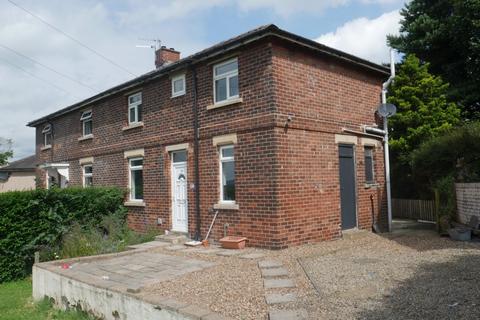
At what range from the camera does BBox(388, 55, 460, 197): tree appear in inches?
696

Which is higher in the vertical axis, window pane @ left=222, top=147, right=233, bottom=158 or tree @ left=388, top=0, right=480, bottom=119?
tree @ left=388, top=0, right=480, bottom=119

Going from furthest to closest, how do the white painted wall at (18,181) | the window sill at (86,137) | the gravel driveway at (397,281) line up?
the white painted wall at (18,181), the window sill at (86,137), the gravel driveway at (397,281)

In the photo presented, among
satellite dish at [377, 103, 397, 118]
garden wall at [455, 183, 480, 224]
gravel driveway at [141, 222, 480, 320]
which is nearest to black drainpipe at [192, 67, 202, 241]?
gravel driveway at [141, 222, 480, 320]

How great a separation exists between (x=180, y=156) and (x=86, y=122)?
24.5 feet

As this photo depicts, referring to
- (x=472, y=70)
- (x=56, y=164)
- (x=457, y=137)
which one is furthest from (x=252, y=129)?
(x=472, y=70)

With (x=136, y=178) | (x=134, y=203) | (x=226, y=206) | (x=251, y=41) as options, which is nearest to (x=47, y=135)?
(x=136, y=178)

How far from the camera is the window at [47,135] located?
21844 millimetres

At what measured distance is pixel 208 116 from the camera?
1205cm

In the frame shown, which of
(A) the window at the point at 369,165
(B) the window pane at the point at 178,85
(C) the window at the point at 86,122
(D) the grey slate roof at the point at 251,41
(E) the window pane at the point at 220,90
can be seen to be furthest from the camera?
(C) the window at the point at 86,122

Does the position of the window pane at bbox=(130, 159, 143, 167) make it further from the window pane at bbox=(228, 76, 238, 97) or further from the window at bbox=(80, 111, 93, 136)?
the window pane at bbox=(228, 76, 238, 97)

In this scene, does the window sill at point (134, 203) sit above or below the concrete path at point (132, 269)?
above

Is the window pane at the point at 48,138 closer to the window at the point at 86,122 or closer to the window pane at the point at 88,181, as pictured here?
the window at the point at 86,122

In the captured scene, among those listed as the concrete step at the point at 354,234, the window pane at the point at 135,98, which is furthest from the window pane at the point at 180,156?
the concrete step at the point at 354,234

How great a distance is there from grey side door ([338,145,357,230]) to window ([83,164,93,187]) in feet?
35.2
